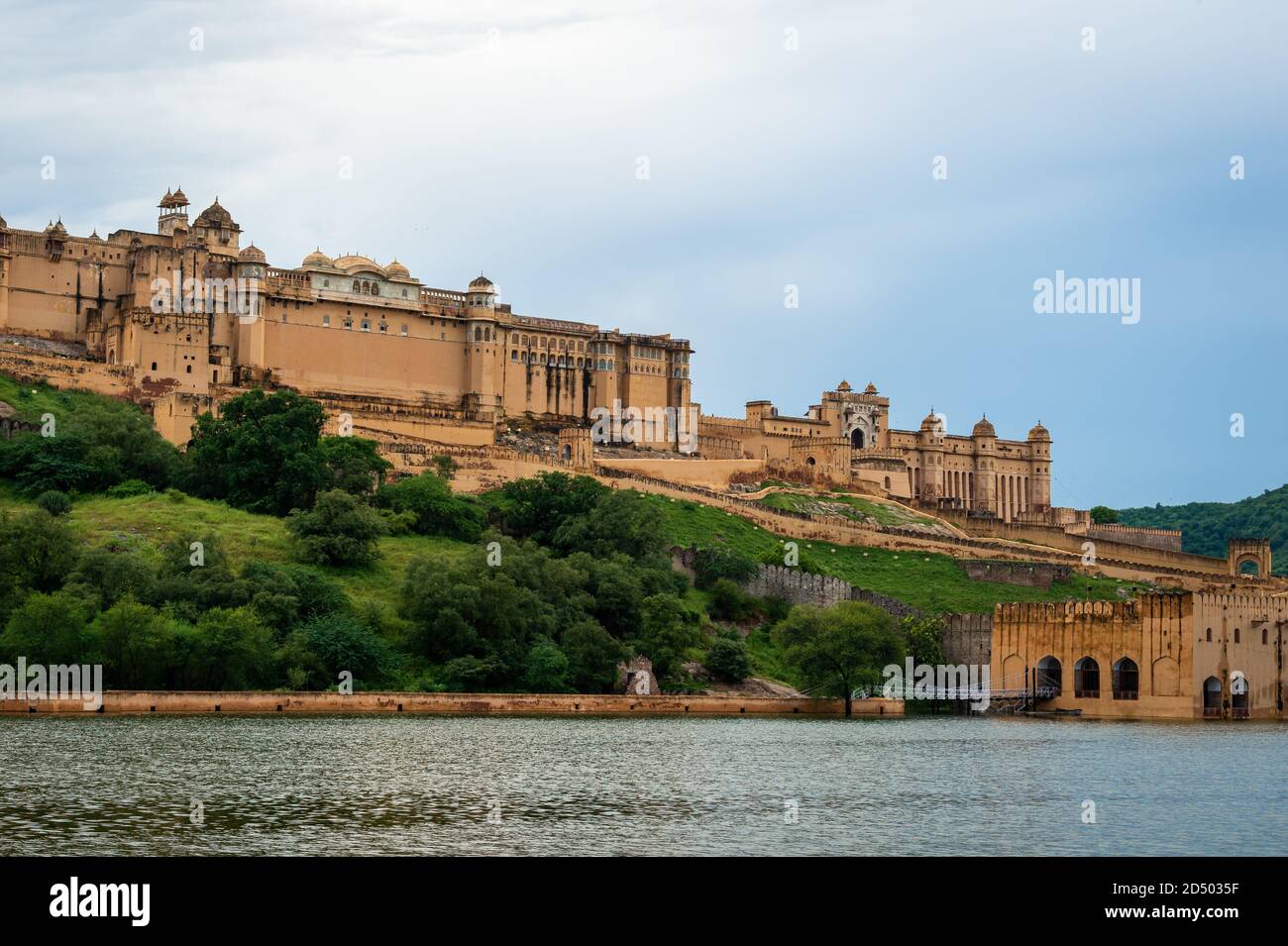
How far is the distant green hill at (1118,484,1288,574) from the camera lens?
445 ft

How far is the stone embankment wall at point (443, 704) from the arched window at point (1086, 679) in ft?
20.5

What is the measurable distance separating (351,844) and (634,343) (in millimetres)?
78242

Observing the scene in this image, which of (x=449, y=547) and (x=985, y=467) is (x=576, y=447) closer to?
(x=449, y=547)

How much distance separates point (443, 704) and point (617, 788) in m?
22.5

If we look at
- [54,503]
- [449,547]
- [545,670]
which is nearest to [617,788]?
[545,670]

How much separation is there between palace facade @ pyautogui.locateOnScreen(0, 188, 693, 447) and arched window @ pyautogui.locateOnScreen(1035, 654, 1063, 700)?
37.0 meters

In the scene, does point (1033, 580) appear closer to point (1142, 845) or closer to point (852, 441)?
point (852, 441)

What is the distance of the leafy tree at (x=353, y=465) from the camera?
263 ft

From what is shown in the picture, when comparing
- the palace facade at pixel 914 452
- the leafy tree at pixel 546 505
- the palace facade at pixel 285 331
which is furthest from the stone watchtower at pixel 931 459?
the leafy tree at pixel 546 505

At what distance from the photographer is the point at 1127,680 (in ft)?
200

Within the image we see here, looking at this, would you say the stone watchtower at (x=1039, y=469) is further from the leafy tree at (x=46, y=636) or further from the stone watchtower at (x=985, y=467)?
the leafy tree at (x=46, y=636)

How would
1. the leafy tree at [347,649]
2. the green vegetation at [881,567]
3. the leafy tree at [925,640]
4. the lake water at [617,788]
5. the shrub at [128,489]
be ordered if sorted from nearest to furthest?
the lake water at [617,788], the leafy tree at [347,649], the leafy tree at [925,640], the shrub at [128,489], the green vegetation at [881,567]
